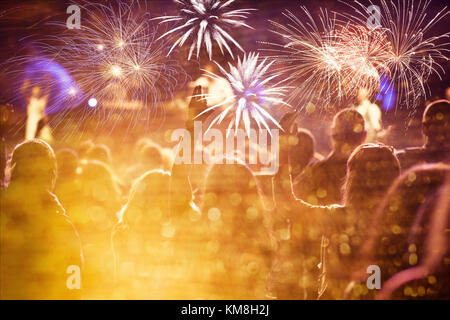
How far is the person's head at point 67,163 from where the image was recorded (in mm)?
3230

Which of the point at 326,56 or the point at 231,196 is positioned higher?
the point at 326,56

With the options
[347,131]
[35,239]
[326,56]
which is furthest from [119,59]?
[347,131]

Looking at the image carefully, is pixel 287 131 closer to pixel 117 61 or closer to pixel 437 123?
pixel 437 123

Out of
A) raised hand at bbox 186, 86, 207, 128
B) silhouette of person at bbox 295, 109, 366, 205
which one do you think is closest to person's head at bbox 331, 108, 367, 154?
silhouette of person at bbox 295, 109, 366, 205

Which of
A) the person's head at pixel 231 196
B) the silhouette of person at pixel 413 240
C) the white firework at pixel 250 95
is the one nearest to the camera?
the silhouette of person at pixel 413 240

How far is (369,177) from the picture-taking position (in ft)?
9.45

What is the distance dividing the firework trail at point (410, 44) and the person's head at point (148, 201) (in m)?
2.37

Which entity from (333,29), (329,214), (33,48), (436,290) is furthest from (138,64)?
(436,290)

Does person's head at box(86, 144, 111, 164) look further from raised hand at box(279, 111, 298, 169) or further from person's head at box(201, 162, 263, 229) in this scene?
raised hand at box(279, 111, 298, 169)

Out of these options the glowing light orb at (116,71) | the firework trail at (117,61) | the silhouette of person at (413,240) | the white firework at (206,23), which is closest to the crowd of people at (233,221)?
the silhouette of person at (413,240)

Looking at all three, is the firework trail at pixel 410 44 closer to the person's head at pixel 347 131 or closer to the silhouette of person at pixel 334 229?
the person's head at pixel 347 131

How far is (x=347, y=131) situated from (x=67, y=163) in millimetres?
2773

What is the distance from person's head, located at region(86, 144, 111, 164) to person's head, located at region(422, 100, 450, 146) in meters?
3.05
